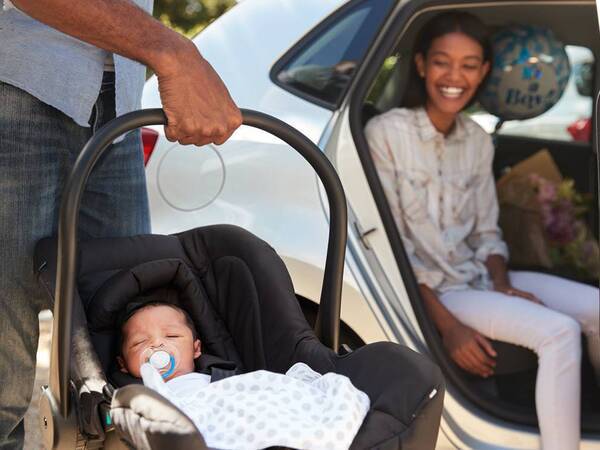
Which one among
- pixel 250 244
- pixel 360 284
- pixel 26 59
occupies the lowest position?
pixel 360 284

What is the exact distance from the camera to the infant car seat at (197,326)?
185 centimetres

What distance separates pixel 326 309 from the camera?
2.21 m

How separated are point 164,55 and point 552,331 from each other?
1709mm

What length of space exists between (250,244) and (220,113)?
50 cm

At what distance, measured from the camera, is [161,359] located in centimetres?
216

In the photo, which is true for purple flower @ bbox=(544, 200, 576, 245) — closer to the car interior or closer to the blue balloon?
the car interior

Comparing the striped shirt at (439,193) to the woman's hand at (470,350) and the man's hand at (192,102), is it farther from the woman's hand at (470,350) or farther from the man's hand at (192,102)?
the man's hand at (192,102)

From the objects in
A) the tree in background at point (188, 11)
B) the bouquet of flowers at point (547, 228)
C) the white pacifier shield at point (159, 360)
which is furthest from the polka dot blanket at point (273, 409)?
the tree in background at point (188, 11)

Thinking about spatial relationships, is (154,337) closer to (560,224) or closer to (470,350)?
(470,350)

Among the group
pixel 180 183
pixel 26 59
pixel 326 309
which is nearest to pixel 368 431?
pixel 326 309

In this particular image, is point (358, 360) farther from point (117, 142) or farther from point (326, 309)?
point (117, 142)

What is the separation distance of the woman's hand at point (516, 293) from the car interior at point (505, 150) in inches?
8.0

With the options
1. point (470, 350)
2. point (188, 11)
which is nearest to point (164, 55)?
point (470, 350)

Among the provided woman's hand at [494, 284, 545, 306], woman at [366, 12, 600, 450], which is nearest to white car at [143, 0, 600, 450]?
woman at [366, 12, 600, 450]
